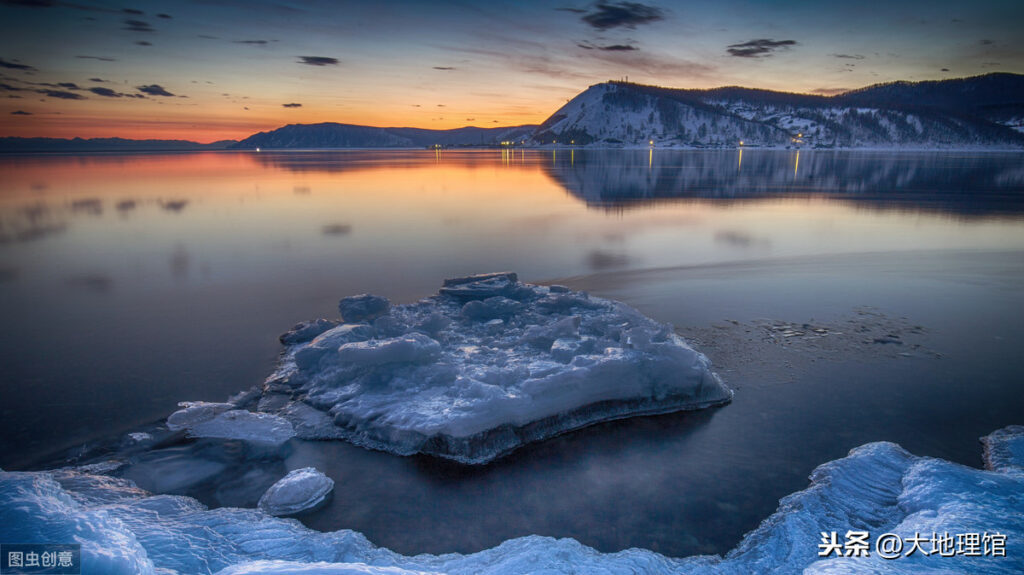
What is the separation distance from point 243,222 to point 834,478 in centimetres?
2169

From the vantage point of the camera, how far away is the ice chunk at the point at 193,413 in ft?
19.4

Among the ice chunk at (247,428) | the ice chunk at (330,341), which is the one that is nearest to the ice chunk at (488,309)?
the ice chunk at (330,341)

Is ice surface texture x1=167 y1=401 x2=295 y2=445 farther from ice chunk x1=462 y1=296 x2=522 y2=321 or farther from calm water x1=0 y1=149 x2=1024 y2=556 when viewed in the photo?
ice chunk x1=462 y1=296 x2=522 y2=321

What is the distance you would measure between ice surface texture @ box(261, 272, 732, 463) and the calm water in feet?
0.98

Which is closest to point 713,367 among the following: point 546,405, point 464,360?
point 546,405

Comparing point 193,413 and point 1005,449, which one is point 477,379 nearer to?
point 193,413

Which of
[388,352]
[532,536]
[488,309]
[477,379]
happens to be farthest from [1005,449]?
[388,352]

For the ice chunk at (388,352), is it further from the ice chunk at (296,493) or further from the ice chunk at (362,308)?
the ice chunk at (296,493)

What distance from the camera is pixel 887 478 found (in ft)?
16.0

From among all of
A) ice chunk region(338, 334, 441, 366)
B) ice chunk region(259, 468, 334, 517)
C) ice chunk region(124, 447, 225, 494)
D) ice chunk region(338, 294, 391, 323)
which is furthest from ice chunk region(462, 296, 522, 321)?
ice chunk region(124, 447, 225, 494)

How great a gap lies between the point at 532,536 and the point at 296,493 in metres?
2.38

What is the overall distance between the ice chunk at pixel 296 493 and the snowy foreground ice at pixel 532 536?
0.54ft

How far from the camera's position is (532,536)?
4.24m

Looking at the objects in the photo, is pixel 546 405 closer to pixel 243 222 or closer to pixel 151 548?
pixel 151 548
